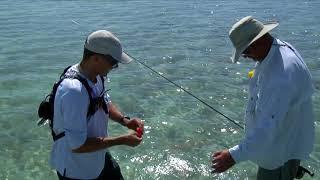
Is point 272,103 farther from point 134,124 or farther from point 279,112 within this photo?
point 134,124

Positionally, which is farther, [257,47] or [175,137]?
[175,137]

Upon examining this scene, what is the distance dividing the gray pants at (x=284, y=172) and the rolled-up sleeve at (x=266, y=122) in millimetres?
371

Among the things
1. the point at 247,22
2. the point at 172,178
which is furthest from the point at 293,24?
the point at 247,22

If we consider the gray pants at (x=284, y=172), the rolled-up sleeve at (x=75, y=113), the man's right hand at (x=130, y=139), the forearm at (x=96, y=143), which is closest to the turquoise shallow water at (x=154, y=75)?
the gray pants at (x=284, y=172)

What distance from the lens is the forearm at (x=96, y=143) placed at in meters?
4.02

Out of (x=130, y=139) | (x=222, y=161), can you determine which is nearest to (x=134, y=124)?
(x=130, y=139)

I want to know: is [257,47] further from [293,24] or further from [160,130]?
[293,24]

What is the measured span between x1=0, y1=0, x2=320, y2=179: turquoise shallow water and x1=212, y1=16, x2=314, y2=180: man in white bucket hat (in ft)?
10.8

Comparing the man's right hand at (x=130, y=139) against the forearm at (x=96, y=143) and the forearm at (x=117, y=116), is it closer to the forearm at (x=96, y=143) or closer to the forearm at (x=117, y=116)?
the forearm at (x=96, y=143)

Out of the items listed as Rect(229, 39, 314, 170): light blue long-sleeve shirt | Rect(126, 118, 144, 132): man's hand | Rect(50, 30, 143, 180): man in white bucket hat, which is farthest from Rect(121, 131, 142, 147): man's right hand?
Rect(229, 39, 314, 170): light blue long-sleeve shirt

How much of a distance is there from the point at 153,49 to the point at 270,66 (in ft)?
42.6

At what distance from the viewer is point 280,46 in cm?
405

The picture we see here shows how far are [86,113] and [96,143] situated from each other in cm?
30

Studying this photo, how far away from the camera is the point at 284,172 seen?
4.43 metres
